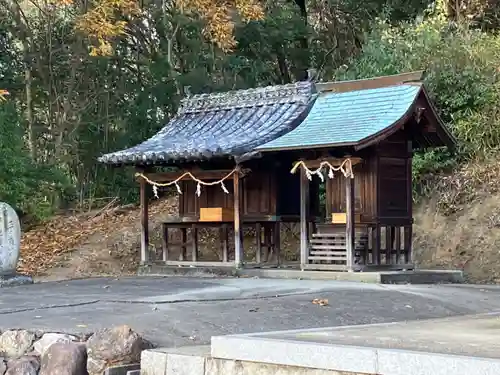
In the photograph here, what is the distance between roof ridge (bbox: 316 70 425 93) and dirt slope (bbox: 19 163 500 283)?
4269 millimetres

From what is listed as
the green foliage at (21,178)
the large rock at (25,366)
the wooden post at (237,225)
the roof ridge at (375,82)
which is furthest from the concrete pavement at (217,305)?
the green foliage at (21,178)

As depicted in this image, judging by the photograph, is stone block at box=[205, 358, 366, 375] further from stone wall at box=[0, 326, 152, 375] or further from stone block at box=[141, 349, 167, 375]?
stone wall at box=[0, 326, 152, 375]

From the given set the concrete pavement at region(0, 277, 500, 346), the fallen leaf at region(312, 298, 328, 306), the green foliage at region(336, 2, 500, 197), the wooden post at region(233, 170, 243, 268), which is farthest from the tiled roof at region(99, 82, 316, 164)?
the fallen leaf at region(312, 298, 328, 306)

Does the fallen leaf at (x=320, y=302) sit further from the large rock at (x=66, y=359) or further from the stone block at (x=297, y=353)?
the stone block at (x=297, y=353)

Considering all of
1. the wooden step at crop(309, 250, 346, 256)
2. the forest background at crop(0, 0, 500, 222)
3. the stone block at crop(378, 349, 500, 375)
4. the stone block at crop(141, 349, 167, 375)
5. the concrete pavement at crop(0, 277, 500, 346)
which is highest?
the forest background at crop(0, 0, 500, 222)

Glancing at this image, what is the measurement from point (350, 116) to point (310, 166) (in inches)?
50.2

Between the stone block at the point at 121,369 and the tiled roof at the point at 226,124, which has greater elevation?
the tiled roof at the point at 226,124

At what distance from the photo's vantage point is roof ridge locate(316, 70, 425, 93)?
1485cm

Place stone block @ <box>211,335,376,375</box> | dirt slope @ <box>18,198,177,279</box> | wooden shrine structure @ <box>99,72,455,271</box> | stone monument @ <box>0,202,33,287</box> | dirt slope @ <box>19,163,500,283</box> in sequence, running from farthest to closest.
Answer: dirt slope @ <box>18,198,177,279</box> < dirt slope @ <box>19,163,500,283</box> < wooden shrine structure @ <box>99,72,455,271</box> < stone monument @ <box>0,202,33,287</box> < stone block @ <box>211,335,376,375</box>

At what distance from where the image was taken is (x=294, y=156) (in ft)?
51.3

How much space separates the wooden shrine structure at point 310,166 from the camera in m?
→ 14.6

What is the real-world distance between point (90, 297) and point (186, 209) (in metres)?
5.65

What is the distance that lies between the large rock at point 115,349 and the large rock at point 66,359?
0.33 feet

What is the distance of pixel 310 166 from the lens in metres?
14.7
